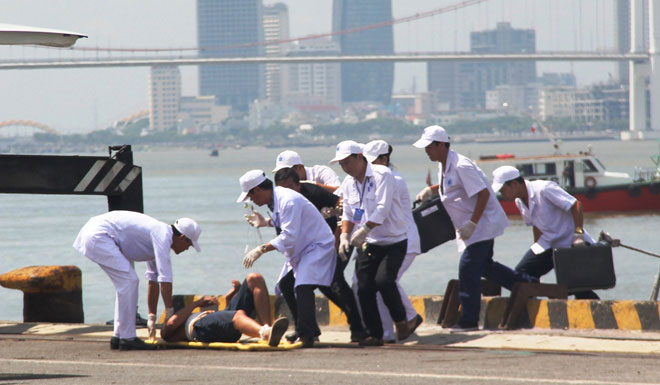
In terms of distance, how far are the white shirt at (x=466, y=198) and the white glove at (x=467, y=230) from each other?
7 cm

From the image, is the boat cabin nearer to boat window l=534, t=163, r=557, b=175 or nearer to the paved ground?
boat window l=534, t=163, r=557, b=175

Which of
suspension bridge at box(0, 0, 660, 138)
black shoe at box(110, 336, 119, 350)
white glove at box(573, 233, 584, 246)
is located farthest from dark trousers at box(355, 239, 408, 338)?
suspension bridge at box(0, 0, 660, 138)

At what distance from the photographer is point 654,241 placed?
32.4 metres

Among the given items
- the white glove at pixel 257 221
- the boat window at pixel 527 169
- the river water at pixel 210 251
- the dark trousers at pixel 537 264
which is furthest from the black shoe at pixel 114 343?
the boat window at pixel 527 169

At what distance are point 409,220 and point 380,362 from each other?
1482mm

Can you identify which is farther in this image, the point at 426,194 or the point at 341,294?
the point at 426,194

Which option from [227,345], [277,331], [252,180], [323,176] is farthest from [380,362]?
[323,176]

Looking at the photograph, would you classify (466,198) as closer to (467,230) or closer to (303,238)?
(467,230)

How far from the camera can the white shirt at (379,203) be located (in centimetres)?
820

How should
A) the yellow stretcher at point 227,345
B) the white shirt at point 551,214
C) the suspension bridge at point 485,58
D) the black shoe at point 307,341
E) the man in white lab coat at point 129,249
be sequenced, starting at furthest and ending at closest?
the suspension bridge at point 485,58 < the white shirt at point 551,214 < the man in white lab coat at point 129,249 < the black shoe at point 307,341 < the yellow stretcher at point 227,345

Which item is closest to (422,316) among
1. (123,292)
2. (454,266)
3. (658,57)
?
(123,292)

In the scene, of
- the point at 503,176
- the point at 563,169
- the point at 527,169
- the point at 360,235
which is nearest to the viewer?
the point at 360,235

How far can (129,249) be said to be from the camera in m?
8.55

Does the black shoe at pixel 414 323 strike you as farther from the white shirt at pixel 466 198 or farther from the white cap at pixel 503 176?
the white cap at pixel 503 176
